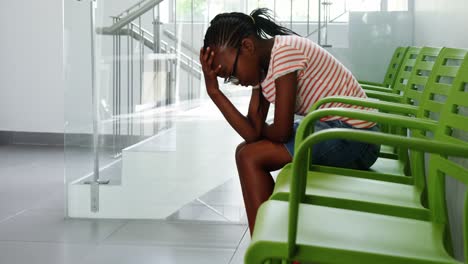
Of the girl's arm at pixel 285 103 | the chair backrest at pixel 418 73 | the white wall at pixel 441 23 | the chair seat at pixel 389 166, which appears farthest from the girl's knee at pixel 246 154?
the white wall at pixel 441 23

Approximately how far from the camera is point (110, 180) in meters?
3.71

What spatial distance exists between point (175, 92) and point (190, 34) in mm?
318

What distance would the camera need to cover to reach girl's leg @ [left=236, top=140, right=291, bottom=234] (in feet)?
7.48

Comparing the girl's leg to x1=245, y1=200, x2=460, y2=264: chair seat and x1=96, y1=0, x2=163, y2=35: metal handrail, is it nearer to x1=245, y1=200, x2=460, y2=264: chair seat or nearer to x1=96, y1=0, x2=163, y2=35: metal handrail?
x1=245, y1=200, x2=460, y2=264: chair seat

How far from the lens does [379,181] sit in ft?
6.72

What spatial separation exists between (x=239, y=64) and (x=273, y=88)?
0.52 feet

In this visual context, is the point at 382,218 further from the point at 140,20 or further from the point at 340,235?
the point at 140,20

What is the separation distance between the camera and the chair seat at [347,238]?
1322 millimetres

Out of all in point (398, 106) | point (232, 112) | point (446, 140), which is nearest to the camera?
point (446, 140)

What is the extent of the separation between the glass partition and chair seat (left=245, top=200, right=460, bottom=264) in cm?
212

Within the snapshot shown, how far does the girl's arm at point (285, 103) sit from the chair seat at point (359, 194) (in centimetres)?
21

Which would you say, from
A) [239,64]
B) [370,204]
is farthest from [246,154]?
[370,204]

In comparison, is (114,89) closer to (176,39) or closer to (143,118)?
(143,118)

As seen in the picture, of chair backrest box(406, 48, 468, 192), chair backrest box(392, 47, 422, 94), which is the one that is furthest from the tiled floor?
chair backrest box(406, 48, 468, 192)
